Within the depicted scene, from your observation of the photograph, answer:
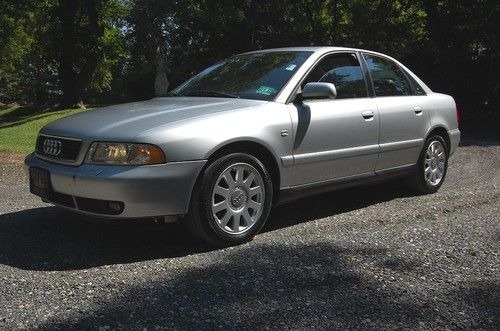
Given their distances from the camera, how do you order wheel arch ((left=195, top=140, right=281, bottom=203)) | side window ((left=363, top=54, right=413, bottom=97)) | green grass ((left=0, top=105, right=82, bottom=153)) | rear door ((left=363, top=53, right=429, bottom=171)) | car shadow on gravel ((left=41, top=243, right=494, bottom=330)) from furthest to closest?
1. green grass ((left=0, top=105, right=82, bottom=153))
2. side window ((left=363, top=54, right=413, bottom=97))
3. rear door ((left=363, top=53, right=429, bottom=171))
4. wheel arch ((left=195, top=140, right=281, bottom=203))
5. car shadow on gravel ((left=41, top=243, right=494, bottom=330))

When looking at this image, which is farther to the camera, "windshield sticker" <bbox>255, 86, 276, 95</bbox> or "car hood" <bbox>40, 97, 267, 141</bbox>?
"windshield sticker" <bbox>255, 86, 276, 95</bbox>

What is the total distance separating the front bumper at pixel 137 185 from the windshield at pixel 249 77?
3.62 feet

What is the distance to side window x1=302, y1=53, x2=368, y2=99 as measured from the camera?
205 inches

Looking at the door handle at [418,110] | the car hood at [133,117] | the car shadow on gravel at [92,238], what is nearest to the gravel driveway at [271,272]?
the car shadow on gravel at [92,238]

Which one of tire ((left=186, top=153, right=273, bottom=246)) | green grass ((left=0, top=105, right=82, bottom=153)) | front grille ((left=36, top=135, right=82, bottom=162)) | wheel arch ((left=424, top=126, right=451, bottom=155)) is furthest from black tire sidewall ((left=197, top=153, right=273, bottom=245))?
green grass ((left=0, top=105, right=82, bottom=153))

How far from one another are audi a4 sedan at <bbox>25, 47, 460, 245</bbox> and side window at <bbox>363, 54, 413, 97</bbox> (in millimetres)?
17

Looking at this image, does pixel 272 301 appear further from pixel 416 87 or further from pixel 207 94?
pixel 416 87

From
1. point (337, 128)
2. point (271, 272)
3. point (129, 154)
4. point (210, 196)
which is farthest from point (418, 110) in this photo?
point (129, 154)

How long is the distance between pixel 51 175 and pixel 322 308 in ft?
7.48

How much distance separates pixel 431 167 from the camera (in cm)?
635

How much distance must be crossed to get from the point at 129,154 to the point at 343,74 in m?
2.42

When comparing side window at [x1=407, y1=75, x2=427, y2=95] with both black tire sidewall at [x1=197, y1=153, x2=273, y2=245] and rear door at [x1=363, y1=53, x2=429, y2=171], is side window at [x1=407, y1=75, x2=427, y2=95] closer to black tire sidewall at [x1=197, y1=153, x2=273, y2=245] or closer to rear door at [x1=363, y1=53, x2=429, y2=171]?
rear door at [x1=363, y1=53, x2=429, y2=171]

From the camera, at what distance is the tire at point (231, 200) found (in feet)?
13.7

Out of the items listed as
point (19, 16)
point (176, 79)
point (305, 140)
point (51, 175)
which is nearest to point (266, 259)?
point (305, 140)
